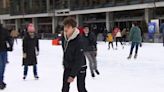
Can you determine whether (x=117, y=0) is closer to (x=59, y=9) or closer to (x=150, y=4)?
(x=150, y=4)

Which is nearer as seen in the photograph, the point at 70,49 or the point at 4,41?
the point at 70,49

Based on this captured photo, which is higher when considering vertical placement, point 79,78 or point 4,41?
point 4,41

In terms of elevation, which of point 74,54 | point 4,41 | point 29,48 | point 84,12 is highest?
point 84,12

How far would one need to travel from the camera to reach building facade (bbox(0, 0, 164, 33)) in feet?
136

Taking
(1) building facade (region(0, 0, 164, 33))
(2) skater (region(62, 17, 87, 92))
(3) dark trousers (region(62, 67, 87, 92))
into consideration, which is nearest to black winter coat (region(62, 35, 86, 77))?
(2) skater (region(62, 17, 87, 92))

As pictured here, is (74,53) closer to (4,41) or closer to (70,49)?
(70,49)

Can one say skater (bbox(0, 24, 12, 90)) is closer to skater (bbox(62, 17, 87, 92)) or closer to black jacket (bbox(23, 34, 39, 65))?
black jacket (bbox(23, 34, 39, 65))

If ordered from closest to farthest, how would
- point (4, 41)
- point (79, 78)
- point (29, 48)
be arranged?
point (79, 78), point (4, 41), point (29, 48)

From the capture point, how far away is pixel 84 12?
1967 inches

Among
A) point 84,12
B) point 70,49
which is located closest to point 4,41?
point 70,49

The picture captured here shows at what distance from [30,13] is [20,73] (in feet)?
171

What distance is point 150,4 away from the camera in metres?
39.2

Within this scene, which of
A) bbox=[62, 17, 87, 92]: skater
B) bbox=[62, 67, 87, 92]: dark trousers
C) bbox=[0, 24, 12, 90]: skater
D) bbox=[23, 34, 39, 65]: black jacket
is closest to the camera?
bbox=[62, 17, 87, 92]: skater

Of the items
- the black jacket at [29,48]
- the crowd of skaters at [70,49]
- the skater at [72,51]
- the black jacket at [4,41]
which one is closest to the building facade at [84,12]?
the crowd of skaters at [70,49]
